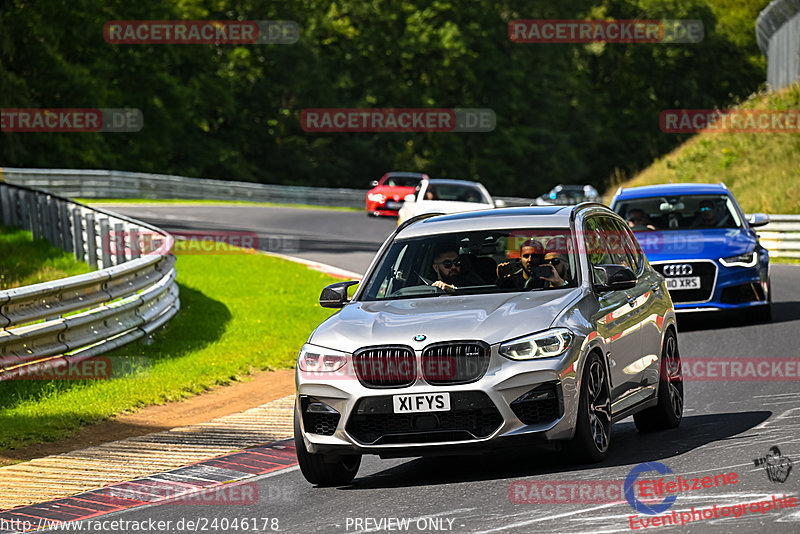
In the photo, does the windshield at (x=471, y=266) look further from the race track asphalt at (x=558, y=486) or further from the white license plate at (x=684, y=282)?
the white license plate at (x=684, y=282)

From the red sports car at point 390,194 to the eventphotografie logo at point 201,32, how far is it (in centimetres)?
2739

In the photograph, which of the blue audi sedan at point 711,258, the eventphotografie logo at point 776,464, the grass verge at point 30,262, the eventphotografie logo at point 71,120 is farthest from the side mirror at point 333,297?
the eventphotografie logo at point 71,120

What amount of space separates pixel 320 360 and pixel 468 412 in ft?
3.16

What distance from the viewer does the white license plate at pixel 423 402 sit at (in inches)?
292

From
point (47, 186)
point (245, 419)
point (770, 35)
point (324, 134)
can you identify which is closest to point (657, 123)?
point (324, 134)

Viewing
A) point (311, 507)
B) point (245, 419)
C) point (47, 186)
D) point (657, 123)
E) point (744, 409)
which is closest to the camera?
point (311, 507)

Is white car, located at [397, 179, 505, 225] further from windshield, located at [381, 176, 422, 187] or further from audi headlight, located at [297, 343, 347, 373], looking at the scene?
audi headlight, located at [297, 343, 347, 373]

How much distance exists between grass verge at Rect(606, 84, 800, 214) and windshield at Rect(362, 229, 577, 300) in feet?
83.8

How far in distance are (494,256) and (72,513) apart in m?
3.30

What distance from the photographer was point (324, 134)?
79.7 m

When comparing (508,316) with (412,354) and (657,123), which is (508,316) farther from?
(657,123)

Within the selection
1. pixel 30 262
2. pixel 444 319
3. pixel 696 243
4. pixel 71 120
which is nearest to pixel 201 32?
pixel 71 120

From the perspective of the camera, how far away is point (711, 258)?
15.2 m

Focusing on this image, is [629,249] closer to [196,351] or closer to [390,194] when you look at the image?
[196,351]
